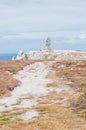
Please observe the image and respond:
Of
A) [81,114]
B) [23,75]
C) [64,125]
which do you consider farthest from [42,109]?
[23,75]

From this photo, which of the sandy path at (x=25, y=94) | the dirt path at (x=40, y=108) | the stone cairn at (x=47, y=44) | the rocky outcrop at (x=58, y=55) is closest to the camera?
the dirt path at (x=40, y=108)

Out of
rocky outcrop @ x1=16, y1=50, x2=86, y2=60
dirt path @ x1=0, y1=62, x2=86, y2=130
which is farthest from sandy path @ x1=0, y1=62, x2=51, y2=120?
rocky outcrop @ x1=16, y1=50, x2=86, y2=60

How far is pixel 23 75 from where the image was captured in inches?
3290

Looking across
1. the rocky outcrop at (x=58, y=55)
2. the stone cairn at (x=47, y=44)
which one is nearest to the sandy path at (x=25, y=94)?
the rocky outcrop at (x=58, y=55)

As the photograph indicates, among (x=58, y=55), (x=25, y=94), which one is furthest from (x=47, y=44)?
(x=25, y=94)

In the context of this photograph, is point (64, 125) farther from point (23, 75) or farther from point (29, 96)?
point (23, 75)

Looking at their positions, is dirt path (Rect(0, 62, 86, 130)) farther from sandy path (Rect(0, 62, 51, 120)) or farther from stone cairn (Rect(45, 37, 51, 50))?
stone cairn (Rect(45, 37, 51, 50))

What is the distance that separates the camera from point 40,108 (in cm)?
4322

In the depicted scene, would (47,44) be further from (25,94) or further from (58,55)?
(25,94)

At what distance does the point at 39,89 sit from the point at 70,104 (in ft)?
52.3

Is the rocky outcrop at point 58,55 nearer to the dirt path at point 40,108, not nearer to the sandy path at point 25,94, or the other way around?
the sandy path at point 25,94

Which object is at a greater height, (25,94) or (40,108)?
(40,108)

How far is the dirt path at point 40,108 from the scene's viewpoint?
33969mm

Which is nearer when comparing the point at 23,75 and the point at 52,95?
the point at 52,95
